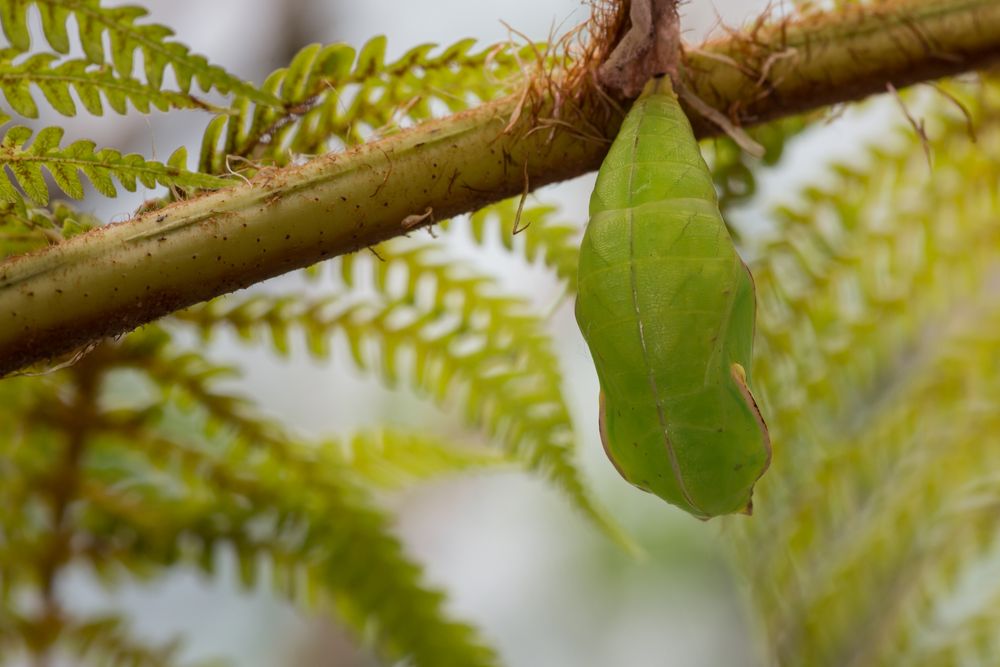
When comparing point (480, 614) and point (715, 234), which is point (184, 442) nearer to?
point (715, 234)

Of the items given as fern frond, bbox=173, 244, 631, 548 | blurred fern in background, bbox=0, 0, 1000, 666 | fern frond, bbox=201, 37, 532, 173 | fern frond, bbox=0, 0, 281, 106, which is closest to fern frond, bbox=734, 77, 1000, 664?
blurred fern in background, bbox=0, 0, 1000, 666

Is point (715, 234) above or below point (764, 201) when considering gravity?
below

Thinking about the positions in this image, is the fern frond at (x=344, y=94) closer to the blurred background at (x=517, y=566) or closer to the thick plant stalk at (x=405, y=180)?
the thick plant stalk at (x=405, y=180)

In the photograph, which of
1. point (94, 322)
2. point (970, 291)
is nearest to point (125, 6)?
point (94, 322)

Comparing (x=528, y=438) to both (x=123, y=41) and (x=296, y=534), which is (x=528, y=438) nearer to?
(x=296, y=534)

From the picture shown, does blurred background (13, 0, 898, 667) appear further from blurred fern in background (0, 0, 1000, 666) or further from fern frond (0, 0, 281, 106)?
fern frond (0, 0, 281, 106)

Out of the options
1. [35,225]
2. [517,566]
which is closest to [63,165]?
[35,225]

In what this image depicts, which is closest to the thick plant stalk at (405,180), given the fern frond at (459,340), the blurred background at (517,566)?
the fern frond at (459,340)
